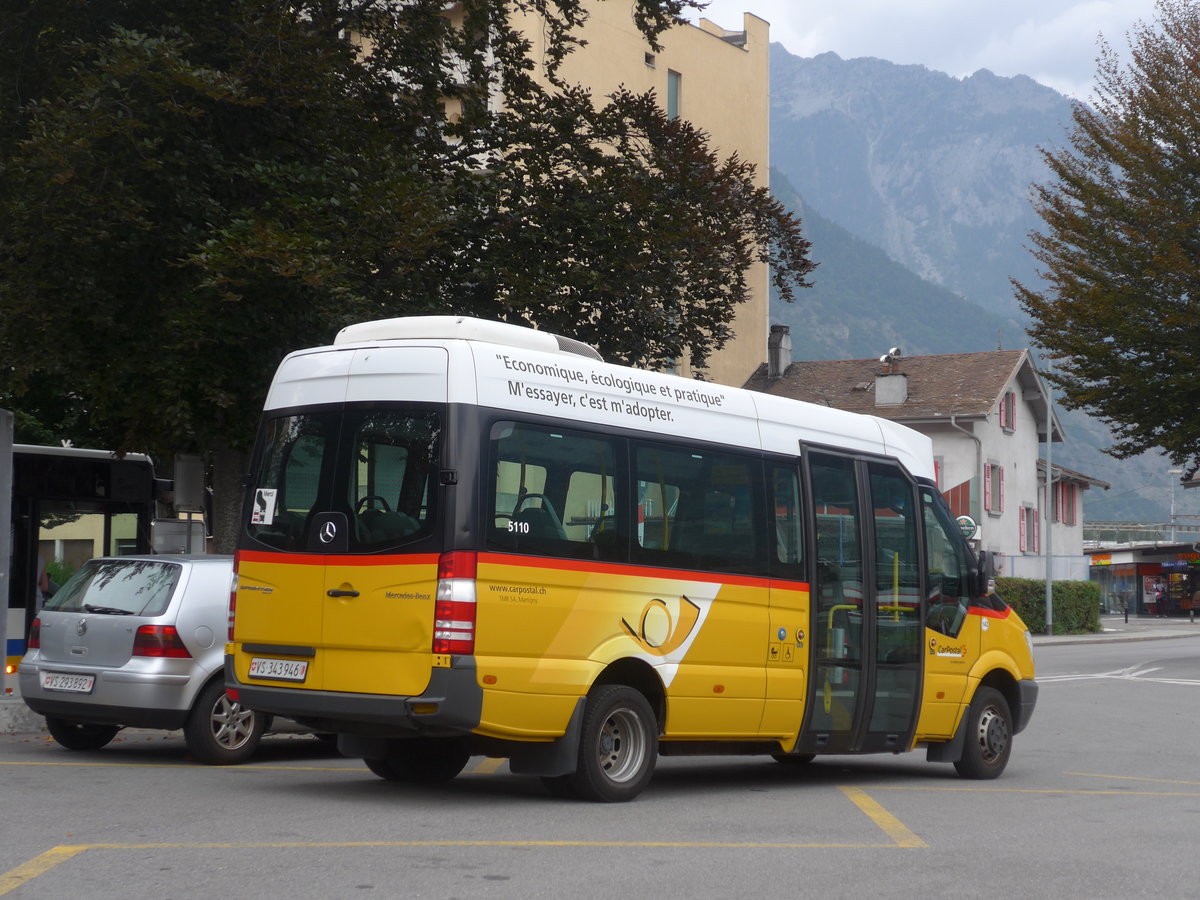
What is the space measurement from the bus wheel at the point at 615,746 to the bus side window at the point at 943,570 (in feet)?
10.4

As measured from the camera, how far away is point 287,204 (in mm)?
16734

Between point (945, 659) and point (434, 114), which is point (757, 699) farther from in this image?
point (434, 114)

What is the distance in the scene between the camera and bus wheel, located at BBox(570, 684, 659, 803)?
9.74 m

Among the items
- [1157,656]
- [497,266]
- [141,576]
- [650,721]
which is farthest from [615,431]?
[1157,656]

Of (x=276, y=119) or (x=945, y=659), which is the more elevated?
(x=276, y=119)

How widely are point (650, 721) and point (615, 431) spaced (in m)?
1.80

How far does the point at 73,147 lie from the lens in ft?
51.3

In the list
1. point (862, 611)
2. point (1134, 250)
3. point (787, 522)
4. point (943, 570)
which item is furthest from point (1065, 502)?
point (787, 522)

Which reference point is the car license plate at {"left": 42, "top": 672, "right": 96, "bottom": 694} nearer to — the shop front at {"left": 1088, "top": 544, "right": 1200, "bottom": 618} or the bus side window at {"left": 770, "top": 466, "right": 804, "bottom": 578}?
the bus side window at {"left": 770, "top": 466, "right": 804, "bottom": 578}

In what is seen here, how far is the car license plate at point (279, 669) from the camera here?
31.5 feet

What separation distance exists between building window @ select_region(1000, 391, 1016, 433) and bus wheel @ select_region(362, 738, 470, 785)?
47.7 m

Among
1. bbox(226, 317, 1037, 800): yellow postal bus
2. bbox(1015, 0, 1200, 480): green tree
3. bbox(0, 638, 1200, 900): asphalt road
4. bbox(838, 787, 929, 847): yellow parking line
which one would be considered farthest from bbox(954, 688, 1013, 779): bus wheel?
bbox(1015, 0, 1200, 480): green tree

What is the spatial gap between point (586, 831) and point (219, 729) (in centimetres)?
455

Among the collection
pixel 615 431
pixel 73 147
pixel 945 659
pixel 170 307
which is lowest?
pixel 945 659
